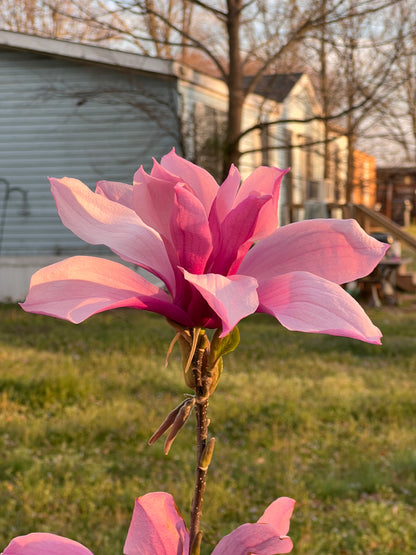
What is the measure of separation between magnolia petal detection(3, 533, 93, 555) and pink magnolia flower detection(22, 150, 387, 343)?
23 centimetres

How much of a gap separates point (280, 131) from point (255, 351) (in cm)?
986

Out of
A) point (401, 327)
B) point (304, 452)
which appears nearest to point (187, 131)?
point (401, 327)

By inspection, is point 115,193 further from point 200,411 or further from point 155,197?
point 200,411

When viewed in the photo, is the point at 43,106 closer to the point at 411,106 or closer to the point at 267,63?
the point at 267,63

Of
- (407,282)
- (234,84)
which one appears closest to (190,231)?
(234,84)

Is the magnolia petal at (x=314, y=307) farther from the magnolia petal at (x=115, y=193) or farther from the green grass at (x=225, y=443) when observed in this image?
the green grass at (x=225, y=443)

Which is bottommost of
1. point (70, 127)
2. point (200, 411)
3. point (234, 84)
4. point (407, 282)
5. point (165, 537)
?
point (407, 282)

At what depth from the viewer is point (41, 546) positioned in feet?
1.89

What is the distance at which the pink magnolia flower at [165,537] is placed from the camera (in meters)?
0.58

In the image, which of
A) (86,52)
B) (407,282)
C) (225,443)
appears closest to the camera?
(225,443)

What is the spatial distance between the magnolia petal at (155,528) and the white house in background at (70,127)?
33.9 ft

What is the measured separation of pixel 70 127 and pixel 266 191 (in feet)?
37.9

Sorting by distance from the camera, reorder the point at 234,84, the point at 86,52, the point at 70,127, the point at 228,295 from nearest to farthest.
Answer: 1. the point at 228,295
2. the point at 234,84
3. the point at 86,52
4. the point at 70,127

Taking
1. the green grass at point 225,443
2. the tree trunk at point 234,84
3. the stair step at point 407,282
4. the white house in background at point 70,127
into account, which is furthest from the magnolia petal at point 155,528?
the stair step at point 407,282
